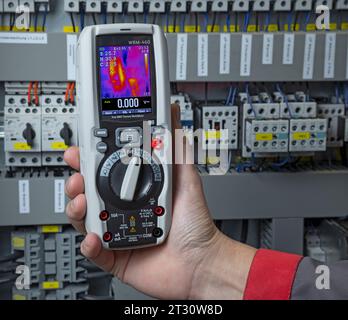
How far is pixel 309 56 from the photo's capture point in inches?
71.5

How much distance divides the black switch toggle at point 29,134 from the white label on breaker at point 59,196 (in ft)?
0.58

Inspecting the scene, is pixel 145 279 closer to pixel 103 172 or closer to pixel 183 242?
pixel 183 242

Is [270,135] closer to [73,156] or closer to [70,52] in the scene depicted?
[70,52]

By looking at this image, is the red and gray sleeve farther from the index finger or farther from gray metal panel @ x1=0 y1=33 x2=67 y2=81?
gray metal panel @ x1=0 y1=33 x2=67 y2=81

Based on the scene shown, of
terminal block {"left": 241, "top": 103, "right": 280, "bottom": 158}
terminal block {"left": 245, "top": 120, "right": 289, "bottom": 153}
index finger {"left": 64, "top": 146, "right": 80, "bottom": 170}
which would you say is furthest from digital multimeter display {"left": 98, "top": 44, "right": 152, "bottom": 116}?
terminal block {"left": 241, "top": 103, "right": 280, "bottom": 158}

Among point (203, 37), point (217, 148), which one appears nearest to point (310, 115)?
point (217, 148)

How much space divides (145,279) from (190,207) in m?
0.14

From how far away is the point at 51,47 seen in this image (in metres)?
1.75

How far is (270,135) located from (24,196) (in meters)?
0.91

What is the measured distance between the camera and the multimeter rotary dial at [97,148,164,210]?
0.78 m

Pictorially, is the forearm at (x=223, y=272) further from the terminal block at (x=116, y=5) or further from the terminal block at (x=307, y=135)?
the terminal block at (x=116, y=5)

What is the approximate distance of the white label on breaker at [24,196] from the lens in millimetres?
1791

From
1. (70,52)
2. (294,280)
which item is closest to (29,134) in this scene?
(70,52)

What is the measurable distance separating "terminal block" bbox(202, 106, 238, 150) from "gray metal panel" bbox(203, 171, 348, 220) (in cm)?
16
